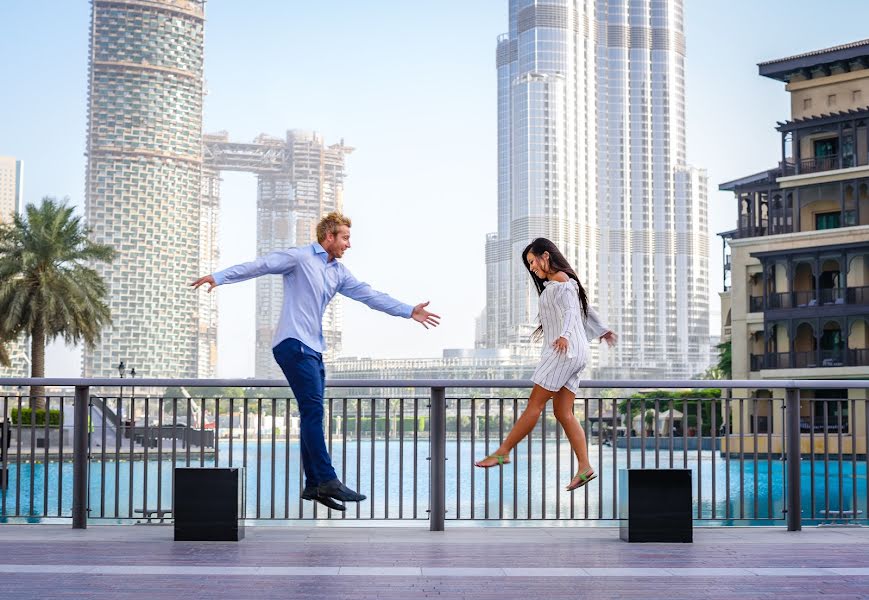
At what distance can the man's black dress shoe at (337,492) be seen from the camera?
22.9 ft

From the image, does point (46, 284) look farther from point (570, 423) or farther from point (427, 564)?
point (427, 564)

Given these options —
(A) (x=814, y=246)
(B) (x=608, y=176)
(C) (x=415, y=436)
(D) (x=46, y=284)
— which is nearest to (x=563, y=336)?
(C) (x=415, y=436)

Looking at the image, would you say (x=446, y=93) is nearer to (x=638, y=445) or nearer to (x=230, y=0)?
(x=230, y=0)

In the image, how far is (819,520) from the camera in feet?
28.2

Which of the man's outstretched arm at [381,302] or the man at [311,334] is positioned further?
the man's outstretched arm at [381,302]

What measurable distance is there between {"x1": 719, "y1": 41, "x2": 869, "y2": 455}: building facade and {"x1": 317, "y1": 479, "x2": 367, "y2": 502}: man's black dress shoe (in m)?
44.4

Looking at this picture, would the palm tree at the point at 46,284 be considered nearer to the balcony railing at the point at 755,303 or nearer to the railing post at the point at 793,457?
the balcony railing at the point at 755,303

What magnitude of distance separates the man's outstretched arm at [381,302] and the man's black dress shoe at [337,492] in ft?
3.53

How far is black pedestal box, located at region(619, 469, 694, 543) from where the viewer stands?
7121 millimetres

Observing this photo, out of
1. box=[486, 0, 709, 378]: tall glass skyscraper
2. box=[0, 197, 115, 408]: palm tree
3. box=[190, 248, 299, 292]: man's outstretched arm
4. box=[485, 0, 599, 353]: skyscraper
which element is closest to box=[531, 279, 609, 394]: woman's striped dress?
box=[190, 248, 299, 292]: man's outstretched arm

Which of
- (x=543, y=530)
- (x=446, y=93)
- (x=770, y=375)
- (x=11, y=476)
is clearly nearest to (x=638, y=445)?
(x=543, y=530)

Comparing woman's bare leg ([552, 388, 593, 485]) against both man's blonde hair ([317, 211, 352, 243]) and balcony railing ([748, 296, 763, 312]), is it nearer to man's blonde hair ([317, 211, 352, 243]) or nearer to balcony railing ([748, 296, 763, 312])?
man's blonde hair ([317, 211, 352, 243])

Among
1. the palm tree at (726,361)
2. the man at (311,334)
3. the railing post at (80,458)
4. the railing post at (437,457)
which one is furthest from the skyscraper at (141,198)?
the man at (311,334)

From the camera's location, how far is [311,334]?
7.11 m
